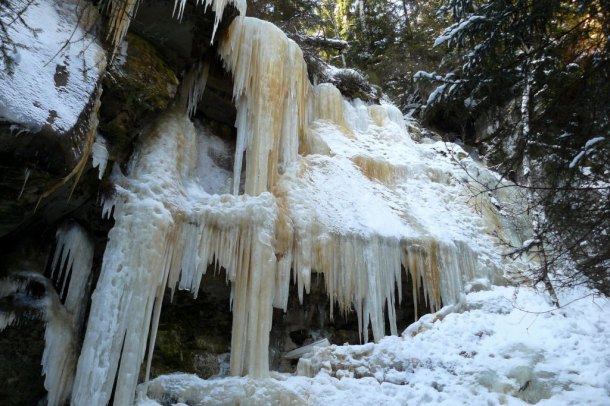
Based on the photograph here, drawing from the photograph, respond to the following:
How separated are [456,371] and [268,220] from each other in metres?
3.51

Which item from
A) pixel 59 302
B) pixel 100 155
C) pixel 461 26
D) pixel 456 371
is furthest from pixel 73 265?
pixel 461 26

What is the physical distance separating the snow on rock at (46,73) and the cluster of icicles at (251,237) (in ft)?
3.76

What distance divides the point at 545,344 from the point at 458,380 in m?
1.53

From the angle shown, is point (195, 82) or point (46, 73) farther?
point (195, 82)

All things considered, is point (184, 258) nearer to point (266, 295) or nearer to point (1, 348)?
point (266, 295)

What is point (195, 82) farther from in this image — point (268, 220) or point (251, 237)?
point (251, 237)

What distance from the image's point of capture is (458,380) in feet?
21.8

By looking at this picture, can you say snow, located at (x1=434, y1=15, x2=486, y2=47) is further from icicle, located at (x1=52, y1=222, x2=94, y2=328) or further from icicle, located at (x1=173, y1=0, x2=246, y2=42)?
icicle, located at (x1=52, y1=222, x2=94, y2=328)

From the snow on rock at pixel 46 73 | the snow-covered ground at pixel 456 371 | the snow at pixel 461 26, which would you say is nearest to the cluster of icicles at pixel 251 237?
the snow-covered ground at pixel 456 371

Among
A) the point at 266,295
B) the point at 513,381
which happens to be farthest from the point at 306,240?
the point at 513,381

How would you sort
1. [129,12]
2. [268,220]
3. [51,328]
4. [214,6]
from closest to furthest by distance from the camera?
1. [51,328]
2. [129,12]
3. [268,220]
4. [214,6]

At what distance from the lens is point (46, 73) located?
4.98 meters

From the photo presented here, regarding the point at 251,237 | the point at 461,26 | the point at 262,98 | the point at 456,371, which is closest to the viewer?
the point at 461,26

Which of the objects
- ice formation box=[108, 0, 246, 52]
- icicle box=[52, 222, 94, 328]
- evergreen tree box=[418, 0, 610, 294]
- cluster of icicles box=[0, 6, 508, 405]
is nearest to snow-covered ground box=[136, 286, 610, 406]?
cluster of icicles box=[0, 6, 508, 405]
